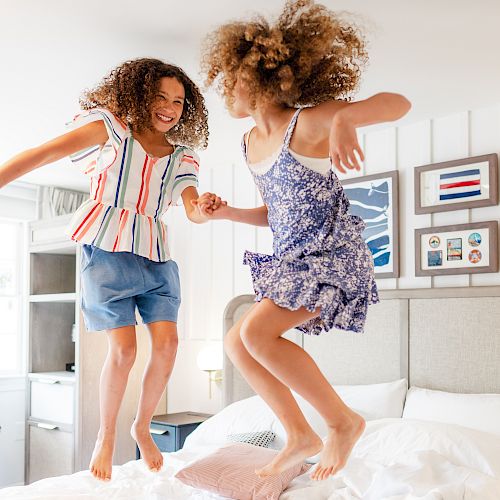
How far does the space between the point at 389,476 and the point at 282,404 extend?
3.49ft

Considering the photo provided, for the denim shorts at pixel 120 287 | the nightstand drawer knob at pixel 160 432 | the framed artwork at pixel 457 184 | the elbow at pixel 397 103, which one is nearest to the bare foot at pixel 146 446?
the denim shorts at pixel 120 287

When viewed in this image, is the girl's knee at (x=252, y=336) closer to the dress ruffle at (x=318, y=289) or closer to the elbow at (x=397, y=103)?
the dress ruffle at (x=318, y=289)

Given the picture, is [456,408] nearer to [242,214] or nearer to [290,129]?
[242,214]

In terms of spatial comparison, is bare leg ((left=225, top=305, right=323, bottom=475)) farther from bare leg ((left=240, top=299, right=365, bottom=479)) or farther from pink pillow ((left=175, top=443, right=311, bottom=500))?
pink pillow ((left=175, top=443, right=311, bottom=500))

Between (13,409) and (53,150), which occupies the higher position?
(53,150)

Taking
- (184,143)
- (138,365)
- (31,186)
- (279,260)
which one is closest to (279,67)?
(279,260)

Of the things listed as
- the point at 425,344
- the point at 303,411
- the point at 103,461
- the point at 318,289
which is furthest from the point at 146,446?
the point at 425,344

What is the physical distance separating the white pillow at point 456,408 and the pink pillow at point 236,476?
77 cm


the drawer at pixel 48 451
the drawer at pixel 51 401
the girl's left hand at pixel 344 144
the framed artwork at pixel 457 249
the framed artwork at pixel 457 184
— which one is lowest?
the drawer at pixel 48 451

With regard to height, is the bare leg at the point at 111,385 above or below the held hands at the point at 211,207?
below

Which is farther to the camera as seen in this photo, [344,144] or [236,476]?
[236,476]

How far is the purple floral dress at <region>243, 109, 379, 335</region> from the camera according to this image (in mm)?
1631

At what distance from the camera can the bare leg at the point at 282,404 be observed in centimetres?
173

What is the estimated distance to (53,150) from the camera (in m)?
1.80
